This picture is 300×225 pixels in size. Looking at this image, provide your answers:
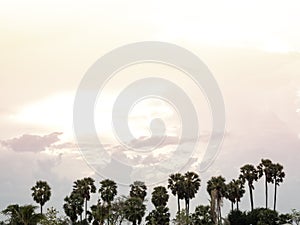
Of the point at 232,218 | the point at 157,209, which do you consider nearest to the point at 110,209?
the point at 157,209

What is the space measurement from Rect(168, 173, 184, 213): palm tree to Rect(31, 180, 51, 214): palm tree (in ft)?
80.4

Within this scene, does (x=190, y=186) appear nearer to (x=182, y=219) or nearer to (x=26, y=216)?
(x=182, y=219)

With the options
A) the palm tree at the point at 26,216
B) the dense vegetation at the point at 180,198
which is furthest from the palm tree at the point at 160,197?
the palm tree at the point at 26,216

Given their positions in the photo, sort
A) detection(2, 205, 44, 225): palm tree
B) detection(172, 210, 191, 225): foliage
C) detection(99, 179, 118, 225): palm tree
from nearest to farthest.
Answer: detection(2, 205, 44, 225): palm tree → detection(172, 210, 191, 225): foliage → detection(99, 179, 118, 225): palm tree

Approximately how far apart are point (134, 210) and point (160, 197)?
483 inches

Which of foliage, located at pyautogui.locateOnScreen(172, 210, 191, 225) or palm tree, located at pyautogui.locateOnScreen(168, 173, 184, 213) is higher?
palm tree, located at pyautogui.locateOnScreen(168, 173, 184, 213)

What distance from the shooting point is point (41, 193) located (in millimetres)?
103750

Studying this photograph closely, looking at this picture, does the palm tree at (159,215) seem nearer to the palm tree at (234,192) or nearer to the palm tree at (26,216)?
the palm tree at (234,192)

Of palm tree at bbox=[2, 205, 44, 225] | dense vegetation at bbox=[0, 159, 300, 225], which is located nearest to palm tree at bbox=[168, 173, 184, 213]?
dense vegetation at bbox=[0, 159, 300, 225]

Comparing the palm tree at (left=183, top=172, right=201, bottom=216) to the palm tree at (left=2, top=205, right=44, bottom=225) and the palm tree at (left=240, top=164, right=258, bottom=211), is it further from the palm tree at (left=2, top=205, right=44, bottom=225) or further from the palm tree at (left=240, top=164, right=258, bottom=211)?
the palm tree at (left=2, top=205, right=44, bottom=225)

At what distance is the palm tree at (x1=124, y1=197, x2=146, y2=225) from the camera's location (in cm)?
9264

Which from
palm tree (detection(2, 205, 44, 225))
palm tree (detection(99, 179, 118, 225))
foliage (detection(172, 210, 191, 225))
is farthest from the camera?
palm tree (detection(99, 179, 118, 225))

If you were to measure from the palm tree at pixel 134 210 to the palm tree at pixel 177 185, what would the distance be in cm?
1438

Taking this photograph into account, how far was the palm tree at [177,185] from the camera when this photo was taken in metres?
109
